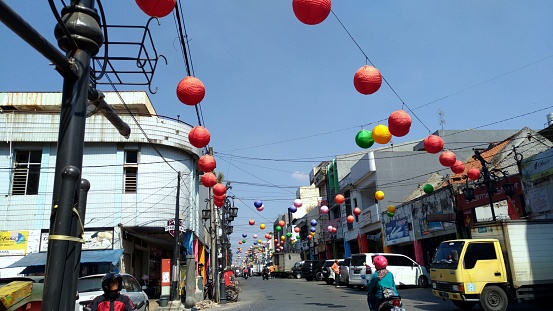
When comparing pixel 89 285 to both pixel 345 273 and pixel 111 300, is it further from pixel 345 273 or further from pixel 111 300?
pixel 345 273

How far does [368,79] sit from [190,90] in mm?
3533

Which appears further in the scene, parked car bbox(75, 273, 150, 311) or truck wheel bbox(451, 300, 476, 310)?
truck wheel bbox(451, 300, 476, 310)

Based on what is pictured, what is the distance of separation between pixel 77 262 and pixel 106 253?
18.1 metres

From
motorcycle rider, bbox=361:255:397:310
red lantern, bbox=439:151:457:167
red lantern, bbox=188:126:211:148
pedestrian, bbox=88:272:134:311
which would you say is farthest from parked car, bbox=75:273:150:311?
red lantern, bbox=439:151:457:167

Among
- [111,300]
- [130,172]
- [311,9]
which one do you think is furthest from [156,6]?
[130,172]

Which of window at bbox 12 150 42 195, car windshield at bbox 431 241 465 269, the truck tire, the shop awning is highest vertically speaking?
window at bbox 12 150 42 195

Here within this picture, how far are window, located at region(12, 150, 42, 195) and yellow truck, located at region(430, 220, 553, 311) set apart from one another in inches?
778

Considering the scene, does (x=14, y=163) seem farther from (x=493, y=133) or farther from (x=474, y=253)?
(x=493, y=133)

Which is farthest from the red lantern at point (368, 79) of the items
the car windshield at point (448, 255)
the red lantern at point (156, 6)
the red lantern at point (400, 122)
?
the car windshield at point (448, 255)

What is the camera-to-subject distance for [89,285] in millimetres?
12359

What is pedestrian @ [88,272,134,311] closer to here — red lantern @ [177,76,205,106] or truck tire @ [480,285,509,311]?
red lantern @ [177,76,205,106]

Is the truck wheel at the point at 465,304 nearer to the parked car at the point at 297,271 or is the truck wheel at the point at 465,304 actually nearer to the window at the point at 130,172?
the window at the point at 130,172

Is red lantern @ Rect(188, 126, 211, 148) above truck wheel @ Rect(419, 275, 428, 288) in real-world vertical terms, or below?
above

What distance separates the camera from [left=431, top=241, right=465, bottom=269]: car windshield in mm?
12968
